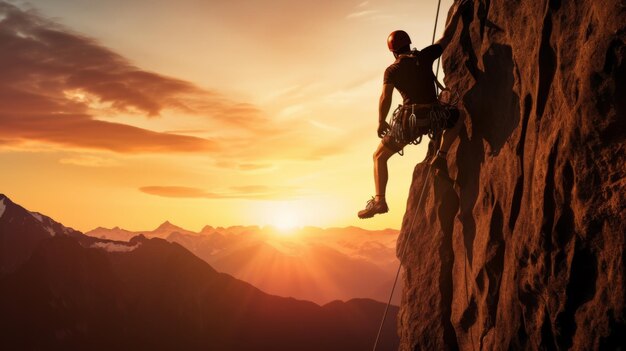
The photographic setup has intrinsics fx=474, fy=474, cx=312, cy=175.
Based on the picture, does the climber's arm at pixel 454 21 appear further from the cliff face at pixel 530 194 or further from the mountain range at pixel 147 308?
the mountain range at pixel 147 308

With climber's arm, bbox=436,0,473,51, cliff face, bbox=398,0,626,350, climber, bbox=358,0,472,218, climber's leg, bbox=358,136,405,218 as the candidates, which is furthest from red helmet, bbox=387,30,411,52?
climber's leg, bbox=358,136,405,218

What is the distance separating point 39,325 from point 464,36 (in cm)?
15427

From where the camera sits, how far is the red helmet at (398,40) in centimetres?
1131

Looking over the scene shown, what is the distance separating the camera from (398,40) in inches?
446

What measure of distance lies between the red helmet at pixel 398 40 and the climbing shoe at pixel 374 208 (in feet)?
12.7

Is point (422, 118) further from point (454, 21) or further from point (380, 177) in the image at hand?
point (454, 21)

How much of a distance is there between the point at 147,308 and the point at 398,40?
163887 mm

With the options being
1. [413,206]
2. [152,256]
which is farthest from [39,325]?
[413,206]

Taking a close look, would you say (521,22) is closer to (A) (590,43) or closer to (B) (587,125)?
(A) (590,43)

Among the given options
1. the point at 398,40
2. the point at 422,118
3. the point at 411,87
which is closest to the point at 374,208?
the point at 422,118

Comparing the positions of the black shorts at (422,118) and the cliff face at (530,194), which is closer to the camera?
the cliff face at (530,194)

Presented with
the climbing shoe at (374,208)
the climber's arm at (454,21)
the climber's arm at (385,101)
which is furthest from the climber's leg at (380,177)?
the climber's arm at (454,21)

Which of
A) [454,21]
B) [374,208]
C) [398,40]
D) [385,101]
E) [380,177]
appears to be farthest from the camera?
[454,21]

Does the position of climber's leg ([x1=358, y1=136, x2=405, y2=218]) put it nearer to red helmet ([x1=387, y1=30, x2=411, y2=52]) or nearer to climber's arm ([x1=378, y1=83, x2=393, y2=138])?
climber's arm ([x1=378, y1=83, x2=393, y2=138])
